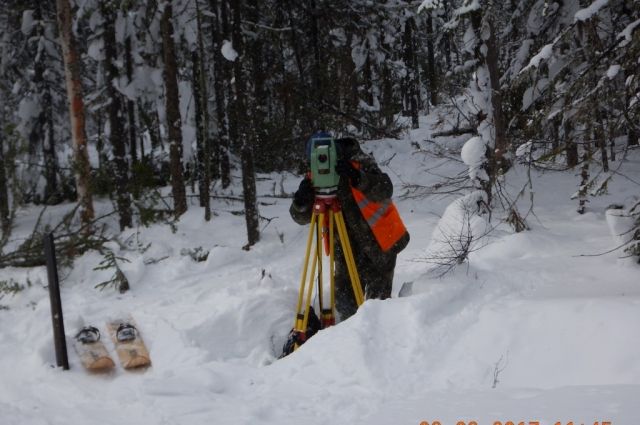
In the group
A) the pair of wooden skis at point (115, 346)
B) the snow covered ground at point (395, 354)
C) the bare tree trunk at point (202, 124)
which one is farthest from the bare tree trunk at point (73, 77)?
the pair of wooden skis at point (115, 346)

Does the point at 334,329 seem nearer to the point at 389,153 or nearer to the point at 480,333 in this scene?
the point at 480,333

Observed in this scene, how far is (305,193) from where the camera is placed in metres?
5.18

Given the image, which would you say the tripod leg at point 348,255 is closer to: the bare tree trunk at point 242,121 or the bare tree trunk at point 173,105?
the bare tree trunk at point 242,121

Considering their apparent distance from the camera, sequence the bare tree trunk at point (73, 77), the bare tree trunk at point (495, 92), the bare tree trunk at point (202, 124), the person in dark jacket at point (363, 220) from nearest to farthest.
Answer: the person in dark jacket at point (363, 220) < the bare tree trunk at point (495, 92) < the bare tree trunk at point (73, 77) < the bare tree trunk at point (202, 124)

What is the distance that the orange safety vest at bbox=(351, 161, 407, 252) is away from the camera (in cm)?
517

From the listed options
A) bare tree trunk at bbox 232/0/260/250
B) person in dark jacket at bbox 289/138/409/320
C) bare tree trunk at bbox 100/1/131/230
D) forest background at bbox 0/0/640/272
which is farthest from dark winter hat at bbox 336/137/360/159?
bare tree trunk at bbox 100/1/131/230

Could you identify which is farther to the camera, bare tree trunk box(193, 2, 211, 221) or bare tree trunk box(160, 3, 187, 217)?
bare tree trunk box(193, 2, 211, 221)

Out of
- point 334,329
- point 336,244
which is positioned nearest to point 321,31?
point 336,244

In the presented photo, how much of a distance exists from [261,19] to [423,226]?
26.0 feet

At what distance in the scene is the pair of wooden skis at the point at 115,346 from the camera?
4.82m

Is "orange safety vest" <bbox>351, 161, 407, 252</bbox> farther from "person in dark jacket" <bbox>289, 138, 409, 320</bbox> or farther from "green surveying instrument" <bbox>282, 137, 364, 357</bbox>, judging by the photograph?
"green surveying instrument" <bbox>282, 137, 364, 357</bbox>

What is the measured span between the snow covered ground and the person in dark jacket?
21.7 inches

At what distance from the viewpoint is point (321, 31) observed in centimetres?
1370

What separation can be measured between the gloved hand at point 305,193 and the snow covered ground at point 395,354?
1308 millimetres
